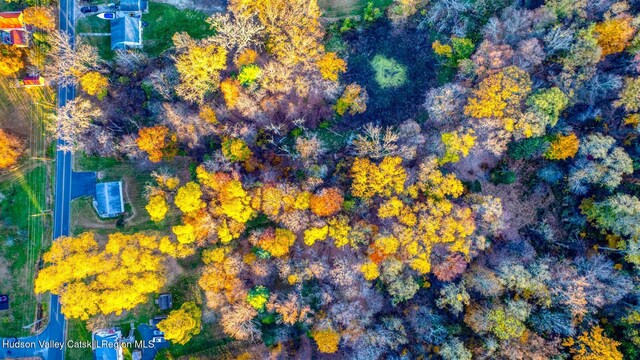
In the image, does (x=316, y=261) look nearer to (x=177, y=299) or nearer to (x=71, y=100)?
(x=177, y=299)

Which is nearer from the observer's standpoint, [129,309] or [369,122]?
[129,309]

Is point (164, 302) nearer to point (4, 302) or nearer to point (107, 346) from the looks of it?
point (107, 346)

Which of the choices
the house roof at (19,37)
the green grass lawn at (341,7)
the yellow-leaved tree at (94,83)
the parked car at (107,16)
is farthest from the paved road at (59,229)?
the green grass lawn at (341,7)

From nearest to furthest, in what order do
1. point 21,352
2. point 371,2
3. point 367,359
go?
1. point 367,359
2. point 21,352
3. point 371,2

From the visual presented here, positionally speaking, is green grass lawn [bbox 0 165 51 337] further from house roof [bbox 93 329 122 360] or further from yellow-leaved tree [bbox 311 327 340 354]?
yellow-leaved tree [bbox 311 327 340 354]

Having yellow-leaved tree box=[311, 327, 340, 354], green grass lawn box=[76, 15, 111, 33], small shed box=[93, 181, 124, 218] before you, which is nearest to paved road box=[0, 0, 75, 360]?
green grass lawn box=[76, 15, 111, 33]

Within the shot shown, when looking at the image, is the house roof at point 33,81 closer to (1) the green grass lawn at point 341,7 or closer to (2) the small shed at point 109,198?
(2) the small shed at point 109,198

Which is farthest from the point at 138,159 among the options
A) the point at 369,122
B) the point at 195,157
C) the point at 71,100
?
the point at 369,122
